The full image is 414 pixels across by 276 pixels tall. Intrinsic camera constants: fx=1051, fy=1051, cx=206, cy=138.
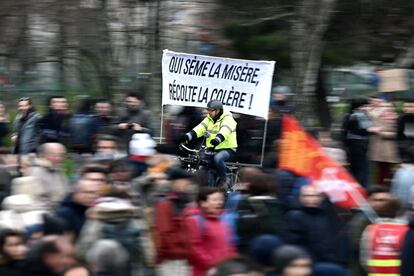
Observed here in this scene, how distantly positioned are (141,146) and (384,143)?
3.22 meters

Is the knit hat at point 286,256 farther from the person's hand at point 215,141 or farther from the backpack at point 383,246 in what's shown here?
the person's hand at point 215,141

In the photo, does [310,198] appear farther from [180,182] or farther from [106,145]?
[106,145]

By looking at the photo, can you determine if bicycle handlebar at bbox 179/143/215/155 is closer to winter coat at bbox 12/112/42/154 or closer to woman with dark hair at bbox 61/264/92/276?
winter coat at bbox 12/112/42/154

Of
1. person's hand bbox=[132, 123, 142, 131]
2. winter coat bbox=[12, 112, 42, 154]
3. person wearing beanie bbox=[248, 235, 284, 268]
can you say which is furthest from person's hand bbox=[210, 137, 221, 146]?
person wearing beanie bbox=[248, 235, 284, 268]

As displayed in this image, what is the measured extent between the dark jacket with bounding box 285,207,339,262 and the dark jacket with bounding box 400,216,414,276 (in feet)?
1.73

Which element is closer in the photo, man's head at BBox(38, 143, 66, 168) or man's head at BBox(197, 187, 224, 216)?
man's head at BBox(197, 187, 224, 216)

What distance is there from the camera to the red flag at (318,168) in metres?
9.57

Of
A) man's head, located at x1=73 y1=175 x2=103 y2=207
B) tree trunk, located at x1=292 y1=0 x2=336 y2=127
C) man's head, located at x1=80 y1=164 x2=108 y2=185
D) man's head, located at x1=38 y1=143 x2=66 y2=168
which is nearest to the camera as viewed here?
man's head, located at x1=73 y1=175 x2=103 y2=207

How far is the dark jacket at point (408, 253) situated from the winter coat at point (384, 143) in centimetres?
439

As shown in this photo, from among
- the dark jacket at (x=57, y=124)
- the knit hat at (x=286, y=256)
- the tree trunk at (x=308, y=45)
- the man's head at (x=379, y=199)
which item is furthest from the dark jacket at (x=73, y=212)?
the tree trunk at (x=308, y=45)

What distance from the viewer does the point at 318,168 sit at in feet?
32.0

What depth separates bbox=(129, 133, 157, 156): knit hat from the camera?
11383mm

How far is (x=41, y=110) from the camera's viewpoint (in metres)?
20.8

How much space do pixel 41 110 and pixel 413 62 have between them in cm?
729
